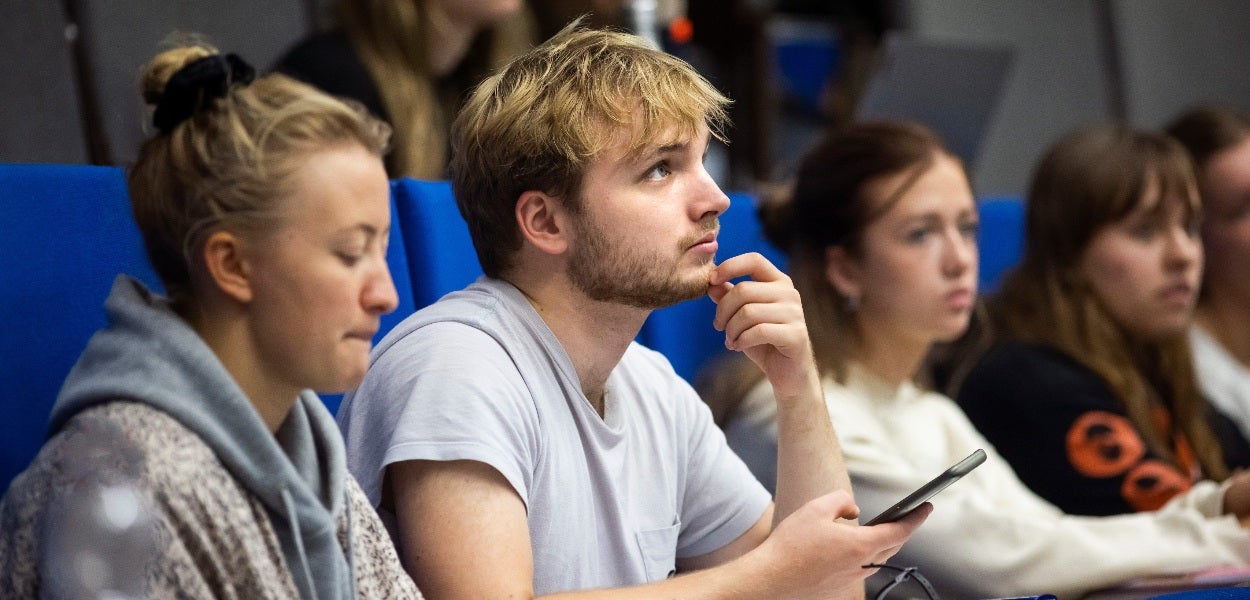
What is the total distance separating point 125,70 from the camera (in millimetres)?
2256

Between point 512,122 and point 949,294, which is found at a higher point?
point 512,122

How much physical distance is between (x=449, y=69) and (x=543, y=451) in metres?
1.28

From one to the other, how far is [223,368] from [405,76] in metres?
1.34

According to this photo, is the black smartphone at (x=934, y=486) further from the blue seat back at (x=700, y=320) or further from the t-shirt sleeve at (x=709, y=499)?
the blue seat back at (x=700, y=320)

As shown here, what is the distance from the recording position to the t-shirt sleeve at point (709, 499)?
57.0 inches

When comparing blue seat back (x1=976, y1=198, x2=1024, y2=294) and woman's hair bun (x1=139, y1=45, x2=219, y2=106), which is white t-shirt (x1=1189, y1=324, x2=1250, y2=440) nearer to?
blue seat back (x1=976, y1=198, x2=1024, y2=294)

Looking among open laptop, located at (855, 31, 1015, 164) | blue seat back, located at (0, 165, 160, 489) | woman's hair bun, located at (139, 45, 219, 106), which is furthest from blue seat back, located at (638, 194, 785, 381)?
woman's hair bun, located at (139, 45, 219, 106)

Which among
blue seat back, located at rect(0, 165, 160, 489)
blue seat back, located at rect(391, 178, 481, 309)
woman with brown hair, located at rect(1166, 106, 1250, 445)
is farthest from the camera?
woman with brown hair, located at rect(1166, 106, 1250, 445)

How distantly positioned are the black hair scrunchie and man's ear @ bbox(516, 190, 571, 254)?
38 cm

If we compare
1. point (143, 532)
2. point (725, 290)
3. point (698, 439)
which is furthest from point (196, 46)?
point (698, 439)

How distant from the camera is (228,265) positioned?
0.93 m

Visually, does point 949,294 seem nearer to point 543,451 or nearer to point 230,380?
point 543,451

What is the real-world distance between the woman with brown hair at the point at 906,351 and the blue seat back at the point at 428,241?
45 cm

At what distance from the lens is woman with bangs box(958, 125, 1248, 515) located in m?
2.06
